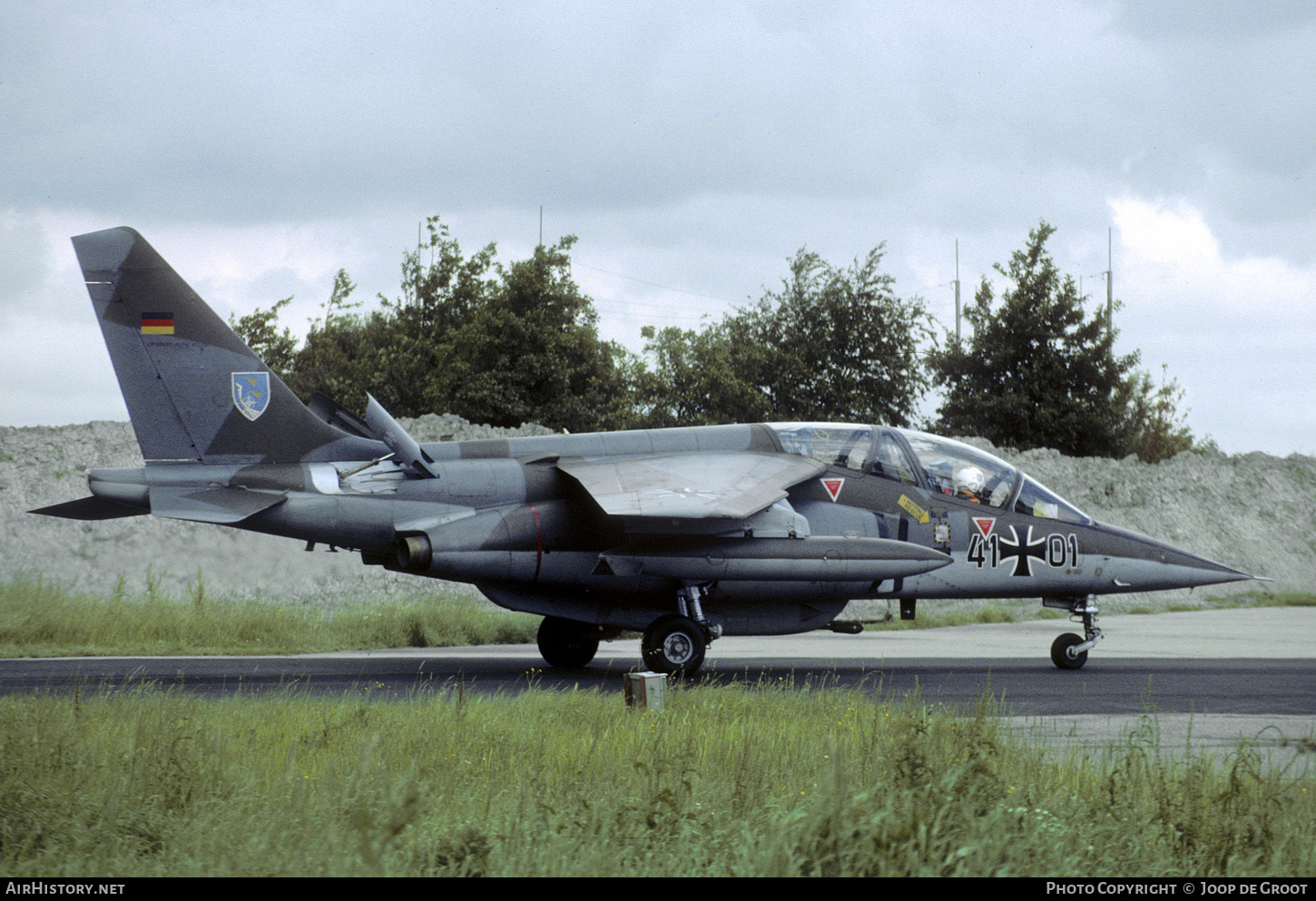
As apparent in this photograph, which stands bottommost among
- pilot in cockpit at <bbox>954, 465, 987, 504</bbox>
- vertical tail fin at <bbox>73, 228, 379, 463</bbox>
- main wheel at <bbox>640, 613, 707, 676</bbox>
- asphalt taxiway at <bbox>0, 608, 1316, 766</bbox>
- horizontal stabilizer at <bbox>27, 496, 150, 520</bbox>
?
asphalt taxiway at <bbox>0, 608, 1316, 766</bbox>

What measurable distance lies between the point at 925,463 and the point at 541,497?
4.78 metres

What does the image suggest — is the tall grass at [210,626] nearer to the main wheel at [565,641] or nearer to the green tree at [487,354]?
the main wheel at [565,641]

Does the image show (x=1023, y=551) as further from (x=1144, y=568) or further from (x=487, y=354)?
(x=487, y=354)

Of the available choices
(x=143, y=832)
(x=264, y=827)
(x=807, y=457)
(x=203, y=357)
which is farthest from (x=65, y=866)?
(x=807, y=457)

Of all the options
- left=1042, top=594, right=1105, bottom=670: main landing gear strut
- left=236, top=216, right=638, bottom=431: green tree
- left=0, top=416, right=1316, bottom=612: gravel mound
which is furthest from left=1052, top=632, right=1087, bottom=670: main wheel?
left=236, top=216, right=638, bottom=431: green tree

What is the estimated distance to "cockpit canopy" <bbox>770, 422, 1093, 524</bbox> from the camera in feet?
45.5

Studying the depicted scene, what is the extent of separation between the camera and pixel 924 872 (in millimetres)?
4262

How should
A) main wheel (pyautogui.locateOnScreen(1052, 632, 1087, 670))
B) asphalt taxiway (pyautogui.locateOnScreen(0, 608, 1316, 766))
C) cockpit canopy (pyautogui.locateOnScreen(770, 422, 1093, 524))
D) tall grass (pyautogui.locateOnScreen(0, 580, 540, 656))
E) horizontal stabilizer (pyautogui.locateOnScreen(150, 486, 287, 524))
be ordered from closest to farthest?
asphalt taxiway (pyautogui.locateOnScreen(0, 608, 1316, 766)) → horizontal stabilizer (pyautogui.locateOnScreen(150, 486, 287, 524)) → cockpit canopy (pyautogui.locateOnScreen(770, 422, 1093, 524)) → main wheel (pyautogui.locateOnScreen(1052, 632, 1087, 670)) → tall grass (pyautogui.locateOnScreen(0, 580, 540, 656))

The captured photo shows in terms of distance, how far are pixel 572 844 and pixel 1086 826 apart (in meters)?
2.33

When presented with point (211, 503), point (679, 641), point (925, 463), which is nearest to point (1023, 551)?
point (925, 463)

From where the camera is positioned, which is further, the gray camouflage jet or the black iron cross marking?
the black iron cross marking

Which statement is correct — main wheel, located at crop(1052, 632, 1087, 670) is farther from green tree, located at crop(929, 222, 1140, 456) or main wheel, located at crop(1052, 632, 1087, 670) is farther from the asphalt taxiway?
green tree, located at crop(929, 222, 1140, 456)

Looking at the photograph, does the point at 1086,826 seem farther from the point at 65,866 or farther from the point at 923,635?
the point at 923,635

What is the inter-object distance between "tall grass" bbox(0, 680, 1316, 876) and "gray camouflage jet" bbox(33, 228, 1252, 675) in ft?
15.3
